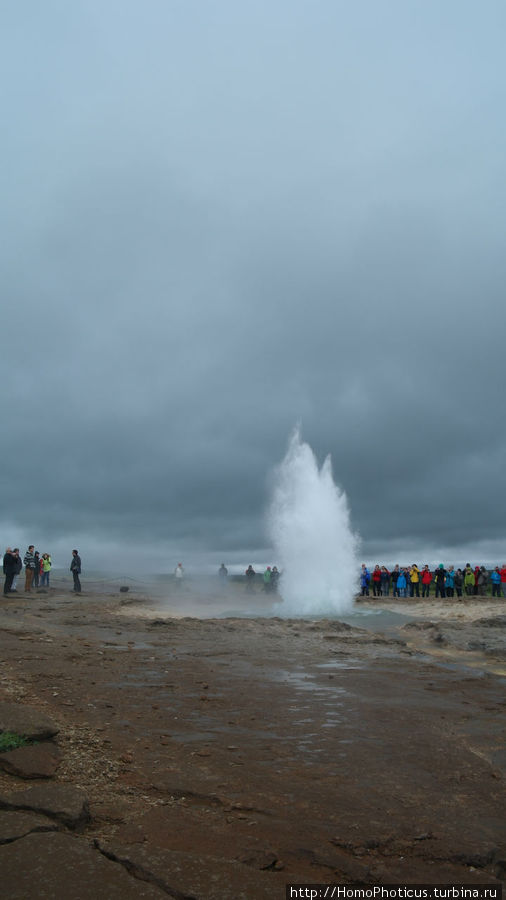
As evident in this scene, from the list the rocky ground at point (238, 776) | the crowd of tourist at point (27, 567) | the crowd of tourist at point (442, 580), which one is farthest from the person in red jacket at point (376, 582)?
the rocky ground at point (238, 776)

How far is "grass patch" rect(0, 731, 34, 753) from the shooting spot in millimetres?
4770

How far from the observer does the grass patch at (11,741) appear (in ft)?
15.6

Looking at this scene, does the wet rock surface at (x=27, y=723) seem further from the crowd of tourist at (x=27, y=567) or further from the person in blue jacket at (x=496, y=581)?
the person in blue jacket at (x=496, y=581)

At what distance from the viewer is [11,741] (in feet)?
15.9

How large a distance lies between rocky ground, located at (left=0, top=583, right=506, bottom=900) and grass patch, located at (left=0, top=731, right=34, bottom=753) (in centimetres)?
13

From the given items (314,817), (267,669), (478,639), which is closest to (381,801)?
(314,817)

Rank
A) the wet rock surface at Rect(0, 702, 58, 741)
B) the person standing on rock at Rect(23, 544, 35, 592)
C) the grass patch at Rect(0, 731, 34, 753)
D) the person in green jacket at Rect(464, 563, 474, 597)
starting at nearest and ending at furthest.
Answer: the grass patch at Rect(0, 731, 34, 753), the wet rock surface at Rect(0, 702, 58, 741), the person standing on rock at Rect(23, 544, 35, 592), the person in green jacket at Rect(464, 563, 474, 597)

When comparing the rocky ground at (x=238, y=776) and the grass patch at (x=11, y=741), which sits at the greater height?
the grass patch at (x=11, y=741)

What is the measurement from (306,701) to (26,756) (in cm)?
390

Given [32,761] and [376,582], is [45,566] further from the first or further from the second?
[32,761]

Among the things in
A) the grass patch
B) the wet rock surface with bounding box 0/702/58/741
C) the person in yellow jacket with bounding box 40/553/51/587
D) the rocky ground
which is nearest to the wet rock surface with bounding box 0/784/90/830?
the rocky ground

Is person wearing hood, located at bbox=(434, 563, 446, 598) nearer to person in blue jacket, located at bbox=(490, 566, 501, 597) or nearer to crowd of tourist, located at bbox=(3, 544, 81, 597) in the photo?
person in blue jacket, located at bbox=(490, 566, 501, 597)

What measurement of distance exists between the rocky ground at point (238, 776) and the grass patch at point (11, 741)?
0.13m

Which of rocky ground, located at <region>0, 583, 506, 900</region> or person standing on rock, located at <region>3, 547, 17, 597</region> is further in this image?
person standing on rock, located at <region>3, 547, 17, 597</region>
